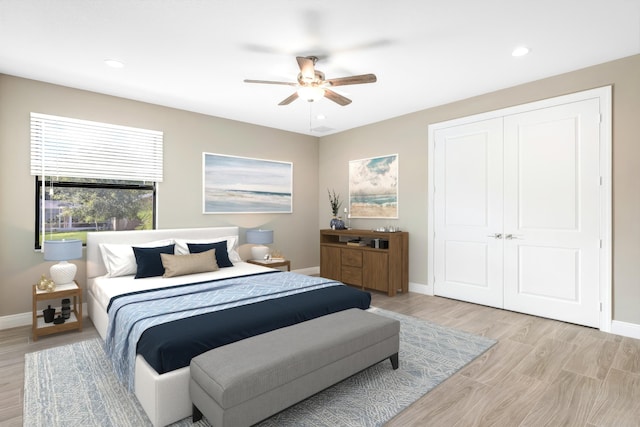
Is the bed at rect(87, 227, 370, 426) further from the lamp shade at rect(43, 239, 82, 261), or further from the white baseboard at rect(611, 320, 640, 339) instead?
the white baseboard at rect(611, 320, 640, 339)

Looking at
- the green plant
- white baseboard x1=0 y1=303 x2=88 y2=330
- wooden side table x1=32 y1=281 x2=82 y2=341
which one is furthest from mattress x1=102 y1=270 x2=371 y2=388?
the green plant

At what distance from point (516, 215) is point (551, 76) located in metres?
1.62

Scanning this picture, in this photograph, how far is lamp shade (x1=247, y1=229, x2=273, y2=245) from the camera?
5.27 metres

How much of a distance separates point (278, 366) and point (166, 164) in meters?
3.79

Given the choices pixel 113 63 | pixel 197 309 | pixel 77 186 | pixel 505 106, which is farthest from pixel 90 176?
pixel 505 106

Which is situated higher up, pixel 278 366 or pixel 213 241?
pixel 213 241

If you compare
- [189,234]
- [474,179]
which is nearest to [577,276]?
[474,179]

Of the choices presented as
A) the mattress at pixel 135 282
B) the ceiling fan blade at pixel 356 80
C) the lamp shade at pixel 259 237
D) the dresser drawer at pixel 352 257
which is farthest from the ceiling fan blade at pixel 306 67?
the dresser drawer at pixel 352 257

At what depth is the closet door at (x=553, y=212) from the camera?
11.7 ft

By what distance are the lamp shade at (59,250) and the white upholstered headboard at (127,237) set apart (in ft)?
1.60

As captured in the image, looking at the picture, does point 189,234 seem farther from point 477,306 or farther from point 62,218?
point 477,306

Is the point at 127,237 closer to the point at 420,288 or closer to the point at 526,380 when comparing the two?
the point at 420,288

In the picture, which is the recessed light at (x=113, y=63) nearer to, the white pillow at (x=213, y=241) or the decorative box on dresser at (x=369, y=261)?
the white pillow at (x=213, y=241)

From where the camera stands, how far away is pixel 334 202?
6.27 meters
